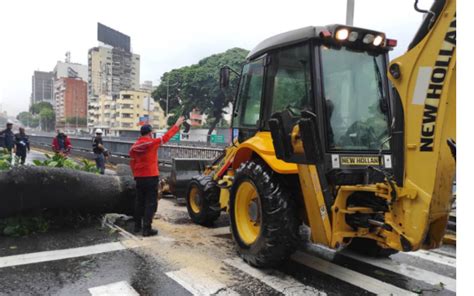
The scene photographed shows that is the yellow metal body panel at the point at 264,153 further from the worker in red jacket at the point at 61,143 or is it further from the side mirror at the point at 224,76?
the worker in red jacket at the point at 61,143

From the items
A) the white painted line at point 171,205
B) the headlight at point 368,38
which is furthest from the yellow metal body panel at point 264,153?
the white painted line at point 171,205

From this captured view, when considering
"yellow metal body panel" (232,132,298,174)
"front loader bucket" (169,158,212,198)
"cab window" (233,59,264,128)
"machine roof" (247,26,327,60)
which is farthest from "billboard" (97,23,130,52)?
"yellow metal body panel" (232,132,298,174)

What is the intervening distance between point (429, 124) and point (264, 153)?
74.5 inches

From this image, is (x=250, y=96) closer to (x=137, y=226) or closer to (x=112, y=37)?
(x=137, y=226)

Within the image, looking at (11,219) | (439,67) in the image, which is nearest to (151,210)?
(11,219)

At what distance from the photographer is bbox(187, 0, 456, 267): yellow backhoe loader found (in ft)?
9.96

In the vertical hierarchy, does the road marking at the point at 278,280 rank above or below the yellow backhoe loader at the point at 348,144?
below

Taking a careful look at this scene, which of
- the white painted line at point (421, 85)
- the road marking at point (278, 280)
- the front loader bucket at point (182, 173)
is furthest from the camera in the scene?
the front loader bucket at point (182, 173)

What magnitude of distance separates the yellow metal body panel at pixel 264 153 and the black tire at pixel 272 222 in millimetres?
132

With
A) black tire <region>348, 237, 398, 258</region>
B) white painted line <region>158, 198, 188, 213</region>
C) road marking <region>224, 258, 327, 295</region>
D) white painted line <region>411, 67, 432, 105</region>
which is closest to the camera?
white painted line <region>411, 67, 432, 105</region>

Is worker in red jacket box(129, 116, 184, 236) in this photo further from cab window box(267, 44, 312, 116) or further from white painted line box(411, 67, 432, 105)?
white painted line box(411, 67, 432, 105)

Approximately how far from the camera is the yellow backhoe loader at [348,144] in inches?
120

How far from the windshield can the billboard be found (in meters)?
107

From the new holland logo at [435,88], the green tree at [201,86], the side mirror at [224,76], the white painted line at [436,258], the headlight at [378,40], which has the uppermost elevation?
the green tree at [201,86]
